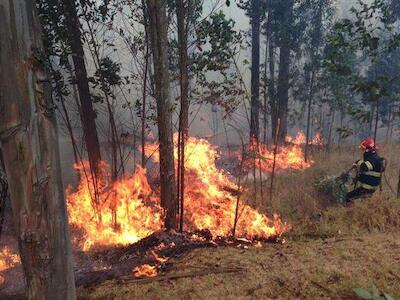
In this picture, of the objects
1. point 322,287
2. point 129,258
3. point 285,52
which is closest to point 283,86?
point 285,52

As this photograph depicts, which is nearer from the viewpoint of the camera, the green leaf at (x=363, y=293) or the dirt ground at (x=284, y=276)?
the green leaf at (x=363, y=293)

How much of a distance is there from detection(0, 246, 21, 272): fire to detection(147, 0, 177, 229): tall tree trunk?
3.10m

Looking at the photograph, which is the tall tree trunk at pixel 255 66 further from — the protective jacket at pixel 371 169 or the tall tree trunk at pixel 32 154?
the tall tree trunk at pixel 32 154

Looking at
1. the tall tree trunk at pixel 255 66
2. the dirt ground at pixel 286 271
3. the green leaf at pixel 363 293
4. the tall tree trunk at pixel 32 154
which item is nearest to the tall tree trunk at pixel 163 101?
the dirt ground at pixel 286 271

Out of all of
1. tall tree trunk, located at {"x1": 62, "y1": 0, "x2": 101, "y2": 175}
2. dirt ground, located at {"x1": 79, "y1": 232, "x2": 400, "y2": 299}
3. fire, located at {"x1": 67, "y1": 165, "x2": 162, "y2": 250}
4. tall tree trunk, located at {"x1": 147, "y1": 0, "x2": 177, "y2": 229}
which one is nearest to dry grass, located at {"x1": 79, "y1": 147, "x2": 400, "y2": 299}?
dirt ground, located at {"x1": 79, "y1": 232, "x2": 400, "y2": 299}

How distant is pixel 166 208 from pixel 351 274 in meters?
4.18

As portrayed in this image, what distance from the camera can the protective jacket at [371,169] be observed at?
350 inches

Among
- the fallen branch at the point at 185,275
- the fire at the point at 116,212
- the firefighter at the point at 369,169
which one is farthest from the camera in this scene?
the fire at the point at 116,212

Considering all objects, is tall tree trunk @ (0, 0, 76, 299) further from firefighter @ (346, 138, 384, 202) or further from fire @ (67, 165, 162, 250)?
firefighter @ (346, 138, 384, 202)

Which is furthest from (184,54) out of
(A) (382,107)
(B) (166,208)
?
(A) (382,107)

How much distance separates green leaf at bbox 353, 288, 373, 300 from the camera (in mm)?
4020

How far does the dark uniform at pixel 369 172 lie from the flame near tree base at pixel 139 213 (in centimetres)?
202

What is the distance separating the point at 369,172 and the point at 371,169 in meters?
0.08

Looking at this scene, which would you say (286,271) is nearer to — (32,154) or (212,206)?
(32,154)
